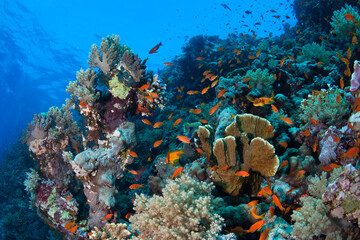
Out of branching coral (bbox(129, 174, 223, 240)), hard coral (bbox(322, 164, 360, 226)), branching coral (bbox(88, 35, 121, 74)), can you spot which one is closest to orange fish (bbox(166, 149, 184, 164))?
branching coral (bbox(129, 174, 223, 240))

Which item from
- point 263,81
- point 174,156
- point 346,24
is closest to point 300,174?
point 174,156

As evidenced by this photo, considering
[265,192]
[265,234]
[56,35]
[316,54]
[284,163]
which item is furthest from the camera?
[56,35]

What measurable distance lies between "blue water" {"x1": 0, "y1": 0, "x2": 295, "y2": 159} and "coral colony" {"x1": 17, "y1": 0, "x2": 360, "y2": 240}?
13.7 metres

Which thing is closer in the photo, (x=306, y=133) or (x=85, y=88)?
(x=306, y=133)

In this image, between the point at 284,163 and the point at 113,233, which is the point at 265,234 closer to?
the point at 284,163

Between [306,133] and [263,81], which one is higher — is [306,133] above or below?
below

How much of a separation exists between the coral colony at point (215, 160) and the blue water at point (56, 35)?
1369cm

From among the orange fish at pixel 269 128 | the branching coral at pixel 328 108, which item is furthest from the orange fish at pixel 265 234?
the branching coral at pixel 328 108

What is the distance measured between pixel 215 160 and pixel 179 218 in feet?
5.86

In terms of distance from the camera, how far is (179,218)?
7.96 ft

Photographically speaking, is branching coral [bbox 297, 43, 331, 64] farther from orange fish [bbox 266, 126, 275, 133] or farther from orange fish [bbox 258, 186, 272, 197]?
orange fish [bbox 258, 186, 272, 197]

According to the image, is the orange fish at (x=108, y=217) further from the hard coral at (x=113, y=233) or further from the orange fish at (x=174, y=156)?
the orange fish at (x=174, y=156)

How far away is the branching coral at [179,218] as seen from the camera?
235cm

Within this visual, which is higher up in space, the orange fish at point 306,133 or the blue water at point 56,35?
the blue water at point 56,35
